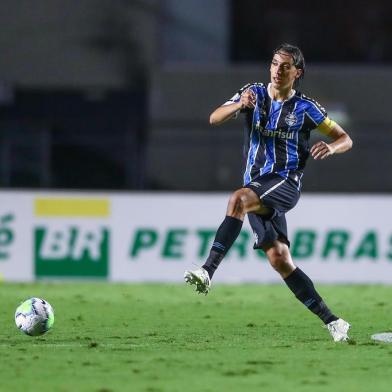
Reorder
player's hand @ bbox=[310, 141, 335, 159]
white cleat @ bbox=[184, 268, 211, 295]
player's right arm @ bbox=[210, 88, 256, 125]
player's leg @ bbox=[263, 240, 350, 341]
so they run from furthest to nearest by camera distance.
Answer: player's leg @ bbox=[263, 240, 350, 341], player's right arm @ bbox=[210, 88, 256, 125], player's hand @ bbox=[310, 141, 335, 159], white cleat @ bbox=[184, 268, 211, 295]

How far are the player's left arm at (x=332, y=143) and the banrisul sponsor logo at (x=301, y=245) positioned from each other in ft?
23.7

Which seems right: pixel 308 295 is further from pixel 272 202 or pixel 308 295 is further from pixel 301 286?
pixel 272 202

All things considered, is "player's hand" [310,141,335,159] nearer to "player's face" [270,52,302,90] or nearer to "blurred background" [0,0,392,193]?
"player's face" [270,52,302,90]

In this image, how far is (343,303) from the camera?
13.7 meters

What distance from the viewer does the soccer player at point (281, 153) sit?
9398 millimetres

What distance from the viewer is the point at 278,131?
375 inches

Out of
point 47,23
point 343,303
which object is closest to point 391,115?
point 47,23

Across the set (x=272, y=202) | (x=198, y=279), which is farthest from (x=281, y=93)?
(x=198, y=279)

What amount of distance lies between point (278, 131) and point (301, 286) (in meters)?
1.24

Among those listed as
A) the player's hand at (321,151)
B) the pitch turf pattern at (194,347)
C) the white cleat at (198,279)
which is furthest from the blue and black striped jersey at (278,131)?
the pitch turf pattern at (194,347)

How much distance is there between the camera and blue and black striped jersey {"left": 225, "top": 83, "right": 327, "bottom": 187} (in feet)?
31.2

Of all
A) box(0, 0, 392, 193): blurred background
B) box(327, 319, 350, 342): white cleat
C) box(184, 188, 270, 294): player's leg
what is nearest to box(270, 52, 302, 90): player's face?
box(184, 188, 270, 294): player's leg

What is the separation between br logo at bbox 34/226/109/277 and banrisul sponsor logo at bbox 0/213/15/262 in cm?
35

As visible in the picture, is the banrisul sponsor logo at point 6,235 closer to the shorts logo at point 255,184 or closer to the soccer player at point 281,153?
the soccer player at point 281,153
